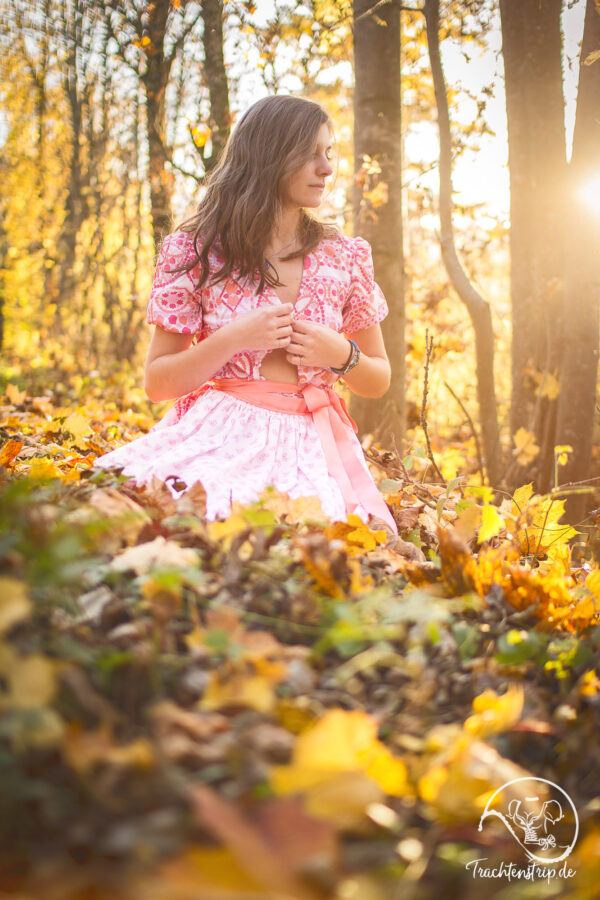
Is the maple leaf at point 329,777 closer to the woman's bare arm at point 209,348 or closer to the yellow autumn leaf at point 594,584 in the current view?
the yellow autumn leaf at point 594,584

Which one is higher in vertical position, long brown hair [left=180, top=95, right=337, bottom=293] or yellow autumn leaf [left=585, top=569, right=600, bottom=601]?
long brown hair [left=180, top=95, right=337, bottom=293]

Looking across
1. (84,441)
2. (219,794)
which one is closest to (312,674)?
(219,794)

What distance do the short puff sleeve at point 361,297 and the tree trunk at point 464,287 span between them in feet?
4.72

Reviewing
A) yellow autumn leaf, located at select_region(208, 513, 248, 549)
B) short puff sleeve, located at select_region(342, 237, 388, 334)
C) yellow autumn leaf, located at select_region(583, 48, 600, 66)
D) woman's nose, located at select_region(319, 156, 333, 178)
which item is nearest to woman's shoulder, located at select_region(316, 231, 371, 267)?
short puff sleeve, located at select_region(342, 237, 388, 334)

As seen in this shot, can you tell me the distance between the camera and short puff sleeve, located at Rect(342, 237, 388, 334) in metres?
2.42

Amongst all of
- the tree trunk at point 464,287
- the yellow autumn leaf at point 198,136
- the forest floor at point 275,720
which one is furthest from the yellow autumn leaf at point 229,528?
the yellow autumn leaf at point 198,136

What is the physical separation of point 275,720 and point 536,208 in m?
3.41

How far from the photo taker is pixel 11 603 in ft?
2.36

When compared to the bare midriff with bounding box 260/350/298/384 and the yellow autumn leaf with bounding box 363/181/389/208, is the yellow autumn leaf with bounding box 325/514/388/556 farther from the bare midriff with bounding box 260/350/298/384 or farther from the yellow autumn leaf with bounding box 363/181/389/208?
the yellow autumn leaf with bounding box 363/181/389/208

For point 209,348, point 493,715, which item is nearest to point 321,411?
point 209,348

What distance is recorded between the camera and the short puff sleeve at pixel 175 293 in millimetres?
2186

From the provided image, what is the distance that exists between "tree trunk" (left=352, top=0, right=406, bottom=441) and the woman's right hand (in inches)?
69.2

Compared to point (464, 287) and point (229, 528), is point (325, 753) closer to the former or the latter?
point (229, 528)

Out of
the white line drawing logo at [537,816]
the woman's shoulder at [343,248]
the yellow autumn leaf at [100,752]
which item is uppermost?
the woman's shoulder at [343,248]
